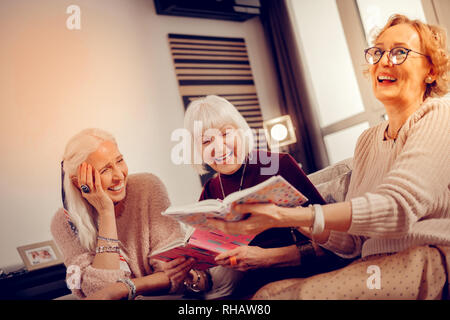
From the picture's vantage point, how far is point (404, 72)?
1.29 meters

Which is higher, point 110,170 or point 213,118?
point 213,118

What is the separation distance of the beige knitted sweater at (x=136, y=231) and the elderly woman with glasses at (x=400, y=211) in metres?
0.64

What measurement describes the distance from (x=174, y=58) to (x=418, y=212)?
2743 millimetres

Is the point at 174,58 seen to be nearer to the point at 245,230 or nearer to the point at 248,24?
the point at 248,24

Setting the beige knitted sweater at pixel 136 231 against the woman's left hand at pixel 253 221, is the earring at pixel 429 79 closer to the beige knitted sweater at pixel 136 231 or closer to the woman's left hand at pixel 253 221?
Answer: the woman's left hand at pixel 253 221

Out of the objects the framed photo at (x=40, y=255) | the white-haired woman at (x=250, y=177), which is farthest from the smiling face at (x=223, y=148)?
the framed photo at (x=40, y=255)

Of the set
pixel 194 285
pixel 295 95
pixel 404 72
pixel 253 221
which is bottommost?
pixel 194 285

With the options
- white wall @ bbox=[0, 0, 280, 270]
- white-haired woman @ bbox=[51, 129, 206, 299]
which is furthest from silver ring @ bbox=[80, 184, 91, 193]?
white wall @ bbox=[0, 0, 280, 270]

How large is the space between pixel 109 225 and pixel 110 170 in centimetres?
24

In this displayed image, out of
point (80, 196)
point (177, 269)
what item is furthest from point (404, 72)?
point (80, 196)

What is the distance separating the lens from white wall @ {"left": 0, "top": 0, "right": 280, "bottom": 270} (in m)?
2.41

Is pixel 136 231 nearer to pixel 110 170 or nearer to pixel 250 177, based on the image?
pixel 110 170

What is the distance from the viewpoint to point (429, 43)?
50.6 inches
